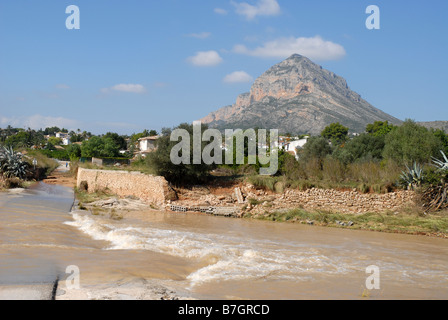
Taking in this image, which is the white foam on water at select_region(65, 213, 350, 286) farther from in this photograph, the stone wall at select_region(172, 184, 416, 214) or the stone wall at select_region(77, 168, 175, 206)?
the stone wall at select_region(77, 168, 175, 206)

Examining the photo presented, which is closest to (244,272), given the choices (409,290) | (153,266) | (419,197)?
(153,266)

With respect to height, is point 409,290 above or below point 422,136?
below

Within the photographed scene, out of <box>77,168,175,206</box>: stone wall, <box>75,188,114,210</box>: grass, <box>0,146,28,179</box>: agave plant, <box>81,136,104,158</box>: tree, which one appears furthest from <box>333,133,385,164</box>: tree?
<box>81,136,104,158</box>: tree

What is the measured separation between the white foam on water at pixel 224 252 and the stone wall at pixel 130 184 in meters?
8.46

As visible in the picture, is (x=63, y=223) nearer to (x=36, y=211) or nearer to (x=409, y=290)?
(x=36, y=211)

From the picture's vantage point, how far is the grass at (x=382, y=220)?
16.6 m

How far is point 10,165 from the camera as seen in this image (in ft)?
97.7

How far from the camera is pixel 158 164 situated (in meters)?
23.9

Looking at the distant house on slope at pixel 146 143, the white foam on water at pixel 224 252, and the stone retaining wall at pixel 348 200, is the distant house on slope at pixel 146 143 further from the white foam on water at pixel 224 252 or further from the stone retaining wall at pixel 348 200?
the white foam on water at pixel 224 252

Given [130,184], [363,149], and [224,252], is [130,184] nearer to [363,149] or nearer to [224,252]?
[224,252]

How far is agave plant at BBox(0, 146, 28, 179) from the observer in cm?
2916
